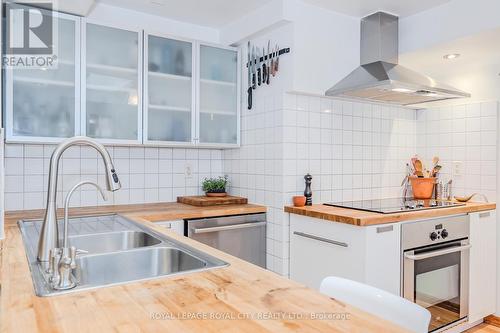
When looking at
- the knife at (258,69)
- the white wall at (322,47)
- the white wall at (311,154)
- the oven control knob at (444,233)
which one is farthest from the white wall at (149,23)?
the oven control knob at (444,233)

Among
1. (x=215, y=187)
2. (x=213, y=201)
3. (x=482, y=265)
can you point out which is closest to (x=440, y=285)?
(x=482, y=265)

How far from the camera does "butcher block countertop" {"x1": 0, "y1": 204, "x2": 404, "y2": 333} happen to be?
2.58 feet

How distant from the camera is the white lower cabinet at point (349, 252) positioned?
2.18m

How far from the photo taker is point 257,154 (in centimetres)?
286

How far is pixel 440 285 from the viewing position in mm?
2512

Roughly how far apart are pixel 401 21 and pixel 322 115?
2.96ft

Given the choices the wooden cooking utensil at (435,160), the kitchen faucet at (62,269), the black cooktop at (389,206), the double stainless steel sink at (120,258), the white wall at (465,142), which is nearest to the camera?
Result: the kitchen faucet at (62,269)

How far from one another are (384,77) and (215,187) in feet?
4.90

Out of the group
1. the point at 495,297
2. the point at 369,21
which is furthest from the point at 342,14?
the point at 495,297

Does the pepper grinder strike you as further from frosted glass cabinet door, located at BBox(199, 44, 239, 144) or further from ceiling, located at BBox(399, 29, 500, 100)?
ceiling, located at BBox(399, 29, 500, 100)

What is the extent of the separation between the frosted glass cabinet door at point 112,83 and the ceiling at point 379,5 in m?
1.29

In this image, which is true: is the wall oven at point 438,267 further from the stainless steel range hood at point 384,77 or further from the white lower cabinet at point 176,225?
the white lower cabinet at point 176,225

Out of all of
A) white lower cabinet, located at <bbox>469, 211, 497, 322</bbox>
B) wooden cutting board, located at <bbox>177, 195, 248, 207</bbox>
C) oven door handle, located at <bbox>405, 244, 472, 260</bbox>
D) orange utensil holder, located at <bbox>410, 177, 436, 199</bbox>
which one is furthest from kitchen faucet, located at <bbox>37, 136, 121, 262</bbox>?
orange utensil holder, located at <bbox>410, 177, 436, 199</bbox>

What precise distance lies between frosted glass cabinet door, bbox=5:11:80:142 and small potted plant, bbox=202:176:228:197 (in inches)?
41.8
